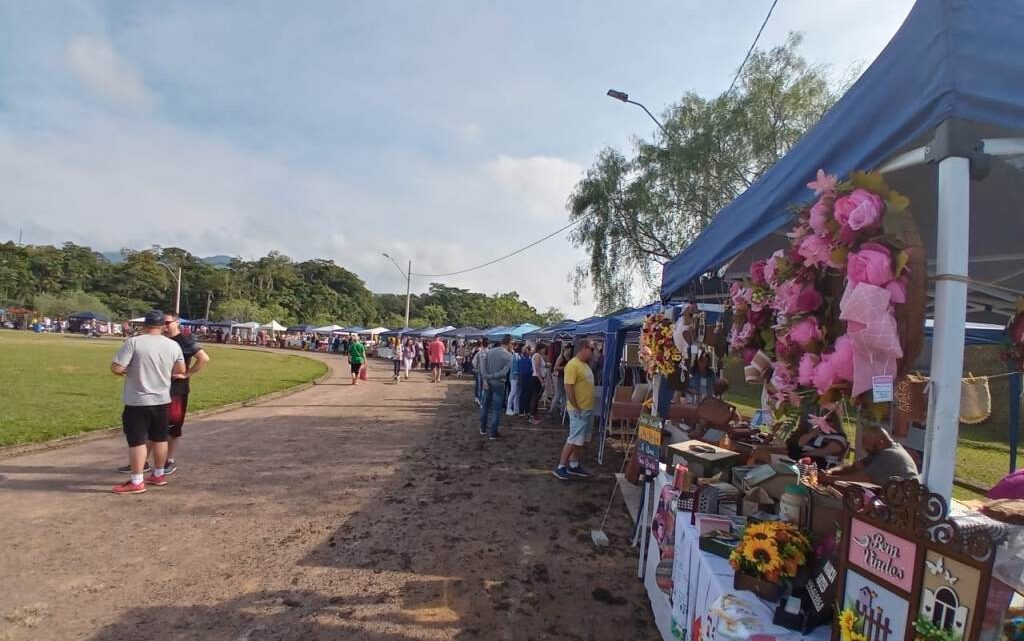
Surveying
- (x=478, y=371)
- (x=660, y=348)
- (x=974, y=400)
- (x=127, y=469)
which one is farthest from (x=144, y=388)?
(x=974, y=400)

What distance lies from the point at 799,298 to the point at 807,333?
0.14 meters

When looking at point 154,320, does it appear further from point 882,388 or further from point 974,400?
point 974,400

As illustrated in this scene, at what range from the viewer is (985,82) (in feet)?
4.89

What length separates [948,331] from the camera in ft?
5.13

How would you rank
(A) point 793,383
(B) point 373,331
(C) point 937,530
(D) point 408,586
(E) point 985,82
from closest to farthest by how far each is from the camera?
1. (C) point 937,530
2. (E) point 985,82
3. (A) point 793,383
4. (D) point 408,586
5. (B) point 373,331

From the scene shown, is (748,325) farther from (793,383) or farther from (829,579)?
(829,579)

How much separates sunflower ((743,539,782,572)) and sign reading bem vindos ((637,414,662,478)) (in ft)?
6.92

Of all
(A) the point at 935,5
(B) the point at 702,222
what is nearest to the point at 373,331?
(B) the point at 702,222

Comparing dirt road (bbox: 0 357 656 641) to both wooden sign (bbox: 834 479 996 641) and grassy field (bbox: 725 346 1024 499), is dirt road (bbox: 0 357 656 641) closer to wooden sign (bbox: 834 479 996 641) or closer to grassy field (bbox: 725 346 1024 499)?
wooden sign (bbox: 834 479 996 641)

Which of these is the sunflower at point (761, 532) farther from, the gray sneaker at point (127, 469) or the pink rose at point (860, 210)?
the gray sneaker at point (127, 469)

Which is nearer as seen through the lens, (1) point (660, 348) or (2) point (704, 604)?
(2) point (704, 604)

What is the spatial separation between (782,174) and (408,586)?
356 cm

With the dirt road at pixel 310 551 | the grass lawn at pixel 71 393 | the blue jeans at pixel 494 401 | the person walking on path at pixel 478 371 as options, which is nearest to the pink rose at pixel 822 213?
the dirt road at pixel 310 551

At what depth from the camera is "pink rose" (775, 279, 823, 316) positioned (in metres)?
1.89
